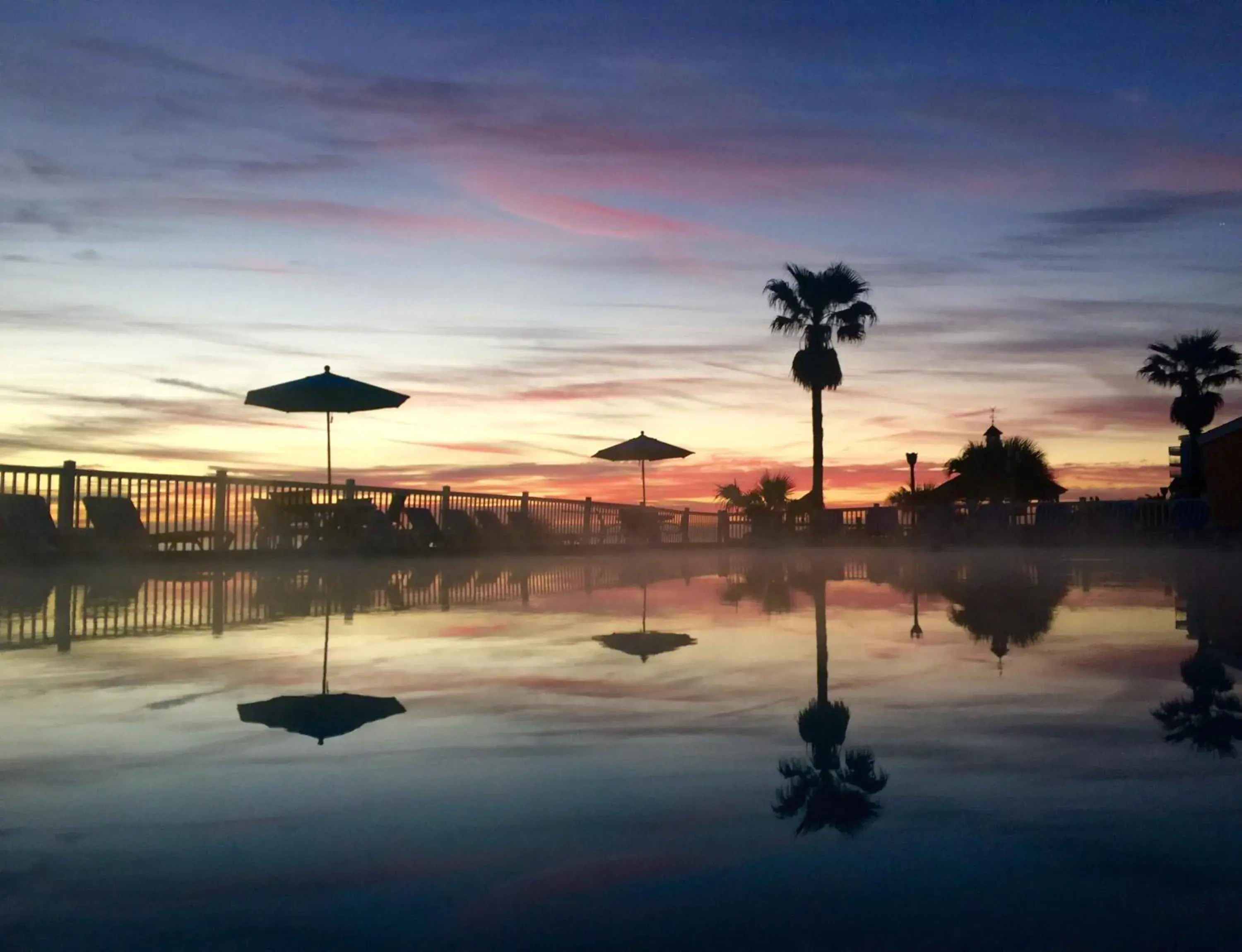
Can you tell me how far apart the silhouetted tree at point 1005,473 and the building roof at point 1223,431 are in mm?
15889

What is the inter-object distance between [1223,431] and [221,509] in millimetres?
26865

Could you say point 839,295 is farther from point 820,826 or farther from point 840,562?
point 820,826

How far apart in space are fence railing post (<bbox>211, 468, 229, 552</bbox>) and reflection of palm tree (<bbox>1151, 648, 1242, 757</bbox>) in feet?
54.2

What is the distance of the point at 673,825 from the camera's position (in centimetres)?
268

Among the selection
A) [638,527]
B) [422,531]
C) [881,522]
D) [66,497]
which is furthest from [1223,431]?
[66,497]

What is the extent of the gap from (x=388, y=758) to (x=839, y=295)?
38533 millimetres

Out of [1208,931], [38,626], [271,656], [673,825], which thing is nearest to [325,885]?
[673,825]

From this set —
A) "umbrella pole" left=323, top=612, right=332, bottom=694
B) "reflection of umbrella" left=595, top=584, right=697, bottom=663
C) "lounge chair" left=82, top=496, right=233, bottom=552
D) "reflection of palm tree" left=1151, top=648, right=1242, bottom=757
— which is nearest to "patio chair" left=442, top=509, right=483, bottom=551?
"lounge chair" left=82, top=496, right=233, bottom=552

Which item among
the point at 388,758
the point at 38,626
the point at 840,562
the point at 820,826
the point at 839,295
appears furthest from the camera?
the point at 839,295

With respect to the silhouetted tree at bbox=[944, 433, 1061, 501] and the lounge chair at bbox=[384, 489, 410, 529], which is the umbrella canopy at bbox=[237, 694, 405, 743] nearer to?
the lounge chair at bbox=[384, 489, 410, 529]

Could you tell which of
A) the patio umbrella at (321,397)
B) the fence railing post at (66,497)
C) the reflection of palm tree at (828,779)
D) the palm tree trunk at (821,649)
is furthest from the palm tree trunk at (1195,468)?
the reflection of palm tree at (828,779)

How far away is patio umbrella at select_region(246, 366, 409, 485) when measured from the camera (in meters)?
20.3

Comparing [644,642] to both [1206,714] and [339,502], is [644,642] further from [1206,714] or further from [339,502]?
[339,502]

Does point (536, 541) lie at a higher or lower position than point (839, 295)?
lower
